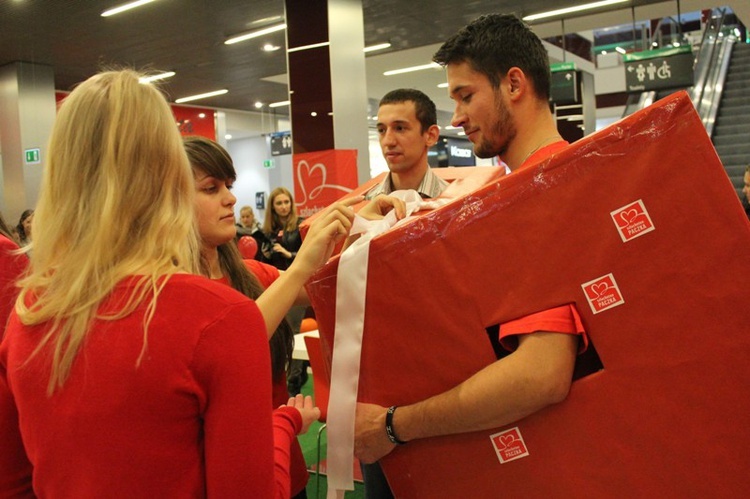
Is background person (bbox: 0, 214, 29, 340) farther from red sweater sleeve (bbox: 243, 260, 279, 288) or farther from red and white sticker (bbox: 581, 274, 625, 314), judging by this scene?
red and white sticker (bbox: 581, 274, 625, 314)

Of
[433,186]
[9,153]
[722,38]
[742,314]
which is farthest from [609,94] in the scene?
[742,314]

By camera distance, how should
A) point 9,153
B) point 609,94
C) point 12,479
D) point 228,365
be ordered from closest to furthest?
point 228,365
point 12,479
point 9,153
point 609,94

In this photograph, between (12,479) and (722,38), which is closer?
(12,479)

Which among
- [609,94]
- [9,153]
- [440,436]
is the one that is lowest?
[440,436]

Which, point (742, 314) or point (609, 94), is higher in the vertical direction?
point (609, 94)

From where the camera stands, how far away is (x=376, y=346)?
130cm

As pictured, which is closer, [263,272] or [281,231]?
[263,272]

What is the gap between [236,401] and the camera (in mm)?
989

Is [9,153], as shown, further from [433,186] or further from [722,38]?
[722,38]

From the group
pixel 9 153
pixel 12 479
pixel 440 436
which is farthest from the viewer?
pixel 9 153

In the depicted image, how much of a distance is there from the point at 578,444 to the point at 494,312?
0.27 meters

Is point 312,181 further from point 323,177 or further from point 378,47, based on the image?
point 378,47

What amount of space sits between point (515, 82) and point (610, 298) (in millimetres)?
610

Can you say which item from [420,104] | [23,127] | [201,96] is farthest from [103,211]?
[201,96]
